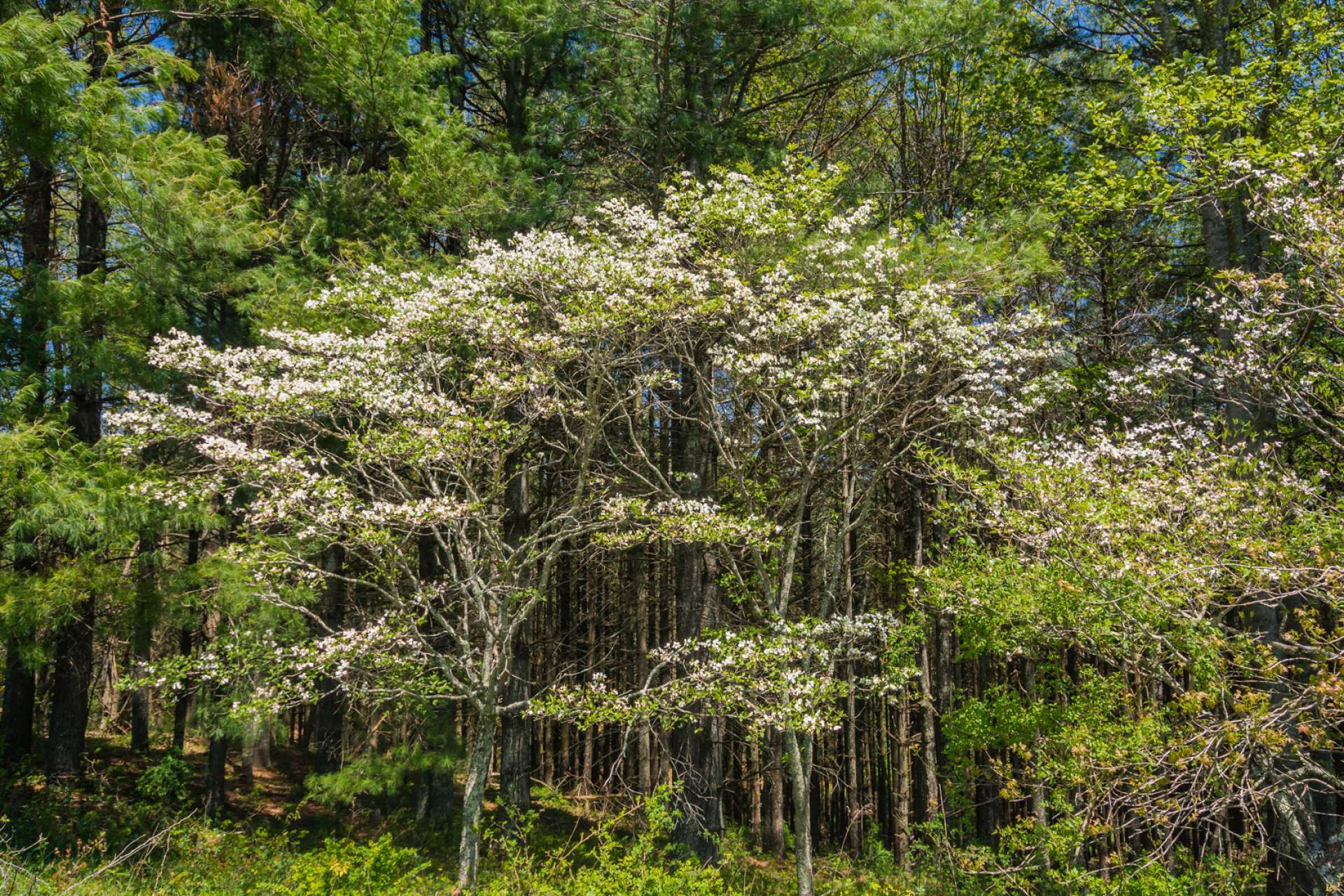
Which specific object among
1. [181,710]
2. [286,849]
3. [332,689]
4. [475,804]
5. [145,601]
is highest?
[145,601]

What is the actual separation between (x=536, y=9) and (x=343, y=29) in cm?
272

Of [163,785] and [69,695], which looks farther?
[163,785]

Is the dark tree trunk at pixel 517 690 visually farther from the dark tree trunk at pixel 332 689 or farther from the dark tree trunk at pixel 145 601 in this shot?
the dark tree trunk at pixel 145 601

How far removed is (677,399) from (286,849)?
9.11 m

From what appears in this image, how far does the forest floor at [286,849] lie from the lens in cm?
692

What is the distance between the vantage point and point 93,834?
1023cm

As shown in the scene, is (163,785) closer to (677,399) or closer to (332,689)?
(332,689)

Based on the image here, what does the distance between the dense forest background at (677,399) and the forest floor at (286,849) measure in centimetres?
12

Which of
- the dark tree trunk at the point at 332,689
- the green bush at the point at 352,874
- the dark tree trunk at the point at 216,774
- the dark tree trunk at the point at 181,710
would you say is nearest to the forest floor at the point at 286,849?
the green bush at the point at 352,874

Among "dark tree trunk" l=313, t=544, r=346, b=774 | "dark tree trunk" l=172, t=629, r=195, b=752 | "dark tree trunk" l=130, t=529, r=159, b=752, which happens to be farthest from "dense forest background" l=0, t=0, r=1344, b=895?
"dark tree trunk" l=172, t=629, r=195, b=752

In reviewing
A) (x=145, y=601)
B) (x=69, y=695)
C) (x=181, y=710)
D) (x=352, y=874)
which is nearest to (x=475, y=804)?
(x=352, y=874)

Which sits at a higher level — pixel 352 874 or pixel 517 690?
pixel 517 690

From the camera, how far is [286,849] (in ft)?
35.6

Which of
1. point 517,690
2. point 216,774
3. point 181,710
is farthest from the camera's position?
point 181,710
